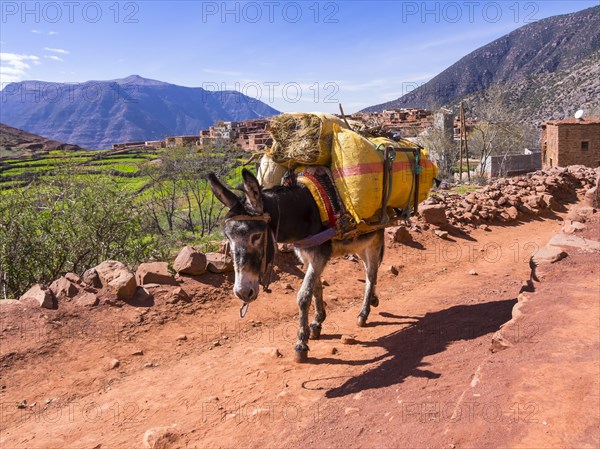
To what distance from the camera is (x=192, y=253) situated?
7590 mm

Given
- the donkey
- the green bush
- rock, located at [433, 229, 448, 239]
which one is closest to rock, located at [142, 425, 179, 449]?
the donkey

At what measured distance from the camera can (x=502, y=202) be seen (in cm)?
1321

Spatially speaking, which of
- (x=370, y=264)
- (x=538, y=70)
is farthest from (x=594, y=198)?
(x=538, y=70)

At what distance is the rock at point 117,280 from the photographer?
22.0 feet

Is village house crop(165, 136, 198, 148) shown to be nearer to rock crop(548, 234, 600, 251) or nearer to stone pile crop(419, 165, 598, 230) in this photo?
stone pile crop(419, 165, 598, 230)

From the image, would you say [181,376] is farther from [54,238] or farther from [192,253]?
[54,238]

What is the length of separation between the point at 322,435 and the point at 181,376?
2.38 meters

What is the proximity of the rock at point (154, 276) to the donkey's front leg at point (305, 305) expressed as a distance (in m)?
2.91

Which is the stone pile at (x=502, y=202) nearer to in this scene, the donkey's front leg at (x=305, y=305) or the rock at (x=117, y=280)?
the donkey's front leg at (x=305, y=305)

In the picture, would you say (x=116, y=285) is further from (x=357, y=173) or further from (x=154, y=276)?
(x=357, y=173)

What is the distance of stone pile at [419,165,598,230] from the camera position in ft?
38.7

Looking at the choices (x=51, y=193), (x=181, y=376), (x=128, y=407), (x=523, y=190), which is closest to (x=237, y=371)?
(x=181, y=376)

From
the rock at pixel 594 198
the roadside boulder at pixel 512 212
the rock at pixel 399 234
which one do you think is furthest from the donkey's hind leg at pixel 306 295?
the roadside boulder at pixel 512 212

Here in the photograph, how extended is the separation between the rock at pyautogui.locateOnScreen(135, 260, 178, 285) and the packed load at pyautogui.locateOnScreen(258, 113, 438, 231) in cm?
263
